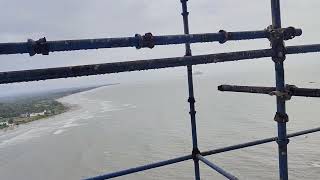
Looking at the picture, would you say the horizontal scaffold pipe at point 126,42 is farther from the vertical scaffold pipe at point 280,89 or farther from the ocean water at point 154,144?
the ocean water at point 154,144

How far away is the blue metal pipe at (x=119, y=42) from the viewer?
3664 mm

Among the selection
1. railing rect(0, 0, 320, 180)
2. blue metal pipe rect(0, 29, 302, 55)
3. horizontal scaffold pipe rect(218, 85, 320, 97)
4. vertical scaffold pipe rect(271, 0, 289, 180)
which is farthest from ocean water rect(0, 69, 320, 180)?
blue metal pipe rect(0, 29, 302, 55)

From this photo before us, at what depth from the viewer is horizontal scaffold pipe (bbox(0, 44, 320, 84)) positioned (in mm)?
3620

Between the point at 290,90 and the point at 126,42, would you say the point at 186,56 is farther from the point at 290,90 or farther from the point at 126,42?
the point at 290,90

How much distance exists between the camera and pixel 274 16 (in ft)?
15.3

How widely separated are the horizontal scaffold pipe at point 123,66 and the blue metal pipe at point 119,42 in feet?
0.71

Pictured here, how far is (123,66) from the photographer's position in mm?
4023

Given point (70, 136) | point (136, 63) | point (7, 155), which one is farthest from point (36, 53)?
point (70, 136)

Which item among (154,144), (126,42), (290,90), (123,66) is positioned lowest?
(154,144)

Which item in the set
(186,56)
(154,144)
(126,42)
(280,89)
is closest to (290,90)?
(280,89)

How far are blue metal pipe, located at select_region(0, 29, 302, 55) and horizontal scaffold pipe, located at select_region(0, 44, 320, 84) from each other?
22 cm

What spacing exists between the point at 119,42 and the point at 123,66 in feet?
0.94

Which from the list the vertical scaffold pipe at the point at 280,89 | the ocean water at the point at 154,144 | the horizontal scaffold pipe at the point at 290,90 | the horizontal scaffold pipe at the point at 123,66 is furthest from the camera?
the ocean water at the point at 154,144

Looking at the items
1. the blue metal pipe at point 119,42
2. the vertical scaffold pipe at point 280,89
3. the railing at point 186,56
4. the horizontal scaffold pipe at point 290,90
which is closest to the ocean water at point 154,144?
the horizontal scaffold pipe at point 290,90
